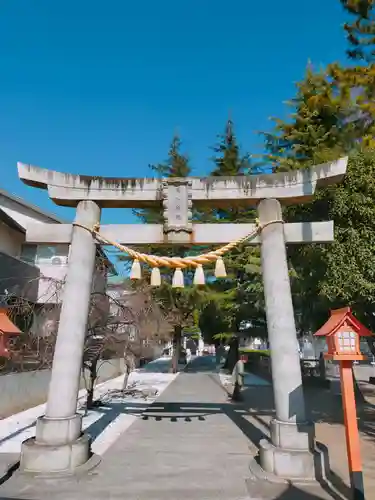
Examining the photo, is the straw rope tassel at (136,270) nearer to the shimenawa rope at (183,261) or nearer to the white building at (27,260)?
the shimenawa rope at (183,261)

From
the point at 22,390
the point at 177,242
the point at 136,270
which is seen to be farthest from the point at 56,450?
the point at 22,390

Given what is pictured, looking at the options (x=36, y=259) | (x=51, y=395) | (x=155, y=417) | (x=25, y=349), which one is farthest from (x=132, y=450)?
A: (x=36, y=259)

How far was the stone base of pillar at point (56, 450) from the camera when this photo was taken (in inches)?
238

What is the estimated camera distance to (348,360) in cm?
532

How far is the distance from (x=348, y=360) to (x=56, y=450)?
5225mm

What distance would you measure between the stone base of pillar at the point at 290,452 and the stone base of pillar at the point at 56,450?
10.9ft

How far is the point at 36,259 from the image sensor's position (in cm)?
2028

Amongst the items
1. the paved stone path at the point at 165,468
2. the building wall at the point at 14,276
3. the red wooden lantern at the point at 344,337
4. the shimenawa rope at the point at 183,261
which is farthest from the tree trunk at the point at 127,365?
the red wooden lantern at the point at 344,337

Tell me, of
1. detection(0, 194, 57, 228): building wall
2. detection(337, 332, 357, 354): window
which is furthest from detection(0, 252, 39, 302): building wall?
detection(337, 332, 357, 354): window

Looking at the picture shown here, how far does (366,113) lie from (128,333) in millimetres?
11287

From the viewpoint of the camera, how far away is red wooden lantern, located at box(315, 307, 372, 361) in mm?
5283

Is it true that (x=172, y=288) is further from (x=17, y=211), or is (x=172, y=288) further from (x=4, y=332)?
(x=4, y=332)

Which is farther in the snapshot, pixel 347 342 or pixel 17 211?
pixel 17 211

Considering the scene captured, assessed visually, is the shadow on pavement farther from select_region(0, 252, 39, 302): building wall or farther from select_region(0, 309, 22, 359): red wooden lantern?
select_region(0, 252, 39, 302): building wall
